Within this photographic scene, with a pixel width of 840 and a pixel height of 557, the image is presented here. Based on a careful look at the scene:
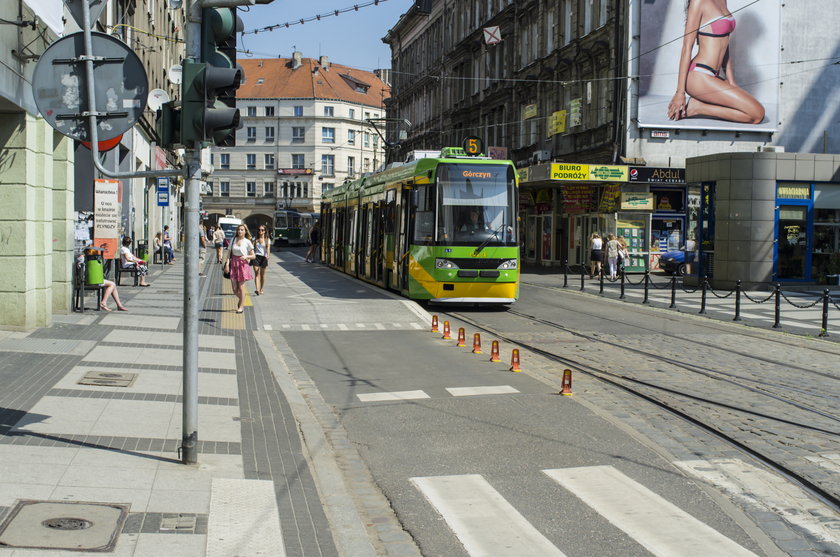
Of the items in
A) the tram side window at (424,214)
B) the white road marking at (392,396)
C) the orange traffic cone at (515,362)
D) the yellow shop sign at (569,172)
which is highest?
the yellow shop sign at (569,172)

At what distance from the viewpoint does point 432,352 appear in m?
13.7

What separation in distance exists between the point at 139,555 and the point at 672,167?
3312cm

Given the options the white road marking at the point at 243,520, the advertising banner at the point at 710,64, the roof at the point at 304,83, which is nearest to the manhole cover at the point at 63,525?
the white road marking at the point at 243,520

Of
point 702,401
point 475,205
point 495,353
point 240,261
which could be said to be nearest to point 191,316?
point 702,401

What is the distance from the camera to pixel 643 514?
607 centimetres

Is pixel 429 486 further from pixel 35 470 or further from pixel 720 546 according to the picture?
pixel 35 470

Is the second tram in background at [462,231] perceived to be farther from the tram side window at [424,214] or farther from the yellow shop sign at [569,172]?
the yellow shop sign at [569,172]

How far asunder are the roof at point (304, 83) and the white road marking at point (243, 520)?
99.5 m

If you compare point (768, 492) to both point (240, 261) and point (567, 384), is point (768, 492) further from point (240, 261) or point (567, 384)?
point (240, 261)

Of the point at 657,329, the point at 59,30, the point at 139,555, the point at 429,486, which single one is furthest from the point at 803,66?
the point at 139,555

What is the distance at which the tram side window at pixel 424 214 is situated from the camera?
1945 cm

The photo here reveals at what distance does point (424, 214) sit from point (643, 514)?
14005mm

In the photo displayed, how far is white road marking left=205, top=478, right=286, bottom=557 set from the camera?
5.23 m

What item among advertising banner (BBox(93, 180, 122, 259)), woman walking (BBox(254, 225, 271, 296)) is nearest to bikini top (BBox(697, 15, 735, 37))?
woman walking (BBox(254, 225, 271, 296))
